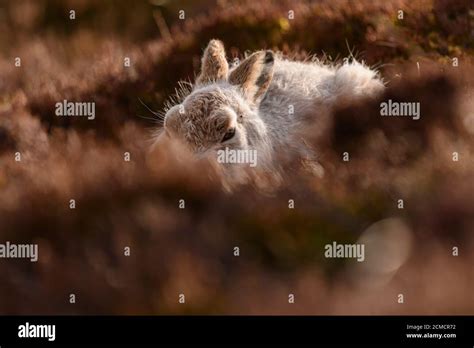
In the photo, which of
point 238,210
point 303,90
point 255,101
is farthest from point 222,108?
point 303,90

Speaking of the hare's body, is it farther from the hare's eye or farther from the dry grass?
the hare's eye

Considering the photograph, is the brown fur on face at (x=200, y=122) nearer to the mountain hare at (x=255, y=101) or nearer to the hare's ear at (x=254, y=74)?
the mountain hare at (x=255, y=101)

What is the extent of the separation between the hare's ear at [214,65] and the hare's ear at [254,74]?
0.43ft

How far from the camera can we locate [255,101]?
31.8 ft

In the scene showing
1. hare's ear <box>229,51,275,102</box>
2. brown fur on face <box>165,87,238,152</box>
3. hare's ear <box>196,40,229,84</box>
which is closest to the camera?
brown fur on face <box>165,87,238,152</box>

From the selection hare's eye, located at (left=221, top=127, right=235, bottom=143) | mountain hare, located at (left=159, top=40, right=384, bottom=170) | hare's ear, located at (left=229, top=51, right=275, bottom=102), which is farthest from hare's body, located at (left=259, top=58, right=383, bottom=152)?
hare's eye, located at (left=221, top=127, right=235, bottom=143)

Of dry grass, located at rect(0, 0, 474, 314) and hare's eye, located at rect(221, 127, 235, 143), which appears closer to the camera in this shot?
dry grass, located at rect(0, 0, 474, 314)

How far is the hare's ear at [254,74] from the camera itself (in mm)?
9406

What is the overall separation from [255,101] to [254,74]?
374mm

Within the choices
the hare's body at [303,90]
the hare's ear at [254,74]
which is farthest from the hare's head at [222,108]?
the hare's body at [303,90]

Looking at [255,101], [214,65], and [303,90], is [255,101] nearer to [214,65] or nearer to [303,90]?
[214,65]

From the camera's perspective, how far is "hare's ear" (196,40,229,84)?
956 centimetres

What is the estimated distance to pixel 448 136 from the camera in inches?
363
